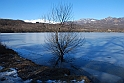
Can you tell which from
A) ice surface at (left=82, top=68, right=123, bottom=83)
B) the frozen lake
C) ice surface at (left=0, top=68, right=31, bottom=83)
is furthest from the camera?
the frozen lake

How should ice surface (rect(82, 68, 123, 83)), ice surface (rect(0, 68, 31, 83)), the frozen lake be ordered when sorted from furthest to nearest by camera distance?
the frozen lake
ice surface (rect(82, 68, 123, 83))
ice surface (rect(0, 68, 31, 83))

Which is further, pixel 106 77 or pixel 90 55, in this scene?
pixel 90 55

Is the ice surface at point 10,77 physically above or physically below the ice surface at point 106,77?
above

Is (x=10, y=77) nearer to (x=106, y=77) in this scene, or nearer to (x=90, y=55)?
(x=106, y=77)

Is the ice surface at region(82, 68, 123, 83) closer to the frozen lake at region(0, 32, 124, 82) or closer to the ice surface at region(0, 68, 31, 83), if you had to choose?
the frozen lake at region(0, 32, 124, 82)

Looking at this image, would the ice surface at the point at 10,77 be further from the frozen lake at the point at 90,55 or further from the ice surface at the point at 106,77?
the frozen lake at the point at 90,55

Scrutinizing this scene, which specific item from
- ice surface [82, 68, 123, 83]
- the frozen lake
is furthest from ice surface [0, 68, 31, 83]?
the frozen lake

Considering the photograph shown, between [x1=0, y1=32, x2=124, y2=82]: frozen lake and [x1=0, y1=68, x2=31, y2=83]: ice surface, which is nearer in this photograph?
[x1=0, y1=68, x2=31, y2=83]: ice surface

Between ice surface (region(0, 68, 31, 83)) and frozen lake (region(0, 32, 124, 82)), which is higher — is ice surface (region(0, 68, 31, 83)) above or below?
above

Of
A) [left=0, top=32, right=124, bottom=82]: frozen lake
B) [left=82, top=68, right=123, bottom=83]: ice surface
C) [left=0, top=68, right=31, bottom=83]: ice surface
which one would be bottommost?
[left=0, top=32, right=124, bottom=82]: frozen lake

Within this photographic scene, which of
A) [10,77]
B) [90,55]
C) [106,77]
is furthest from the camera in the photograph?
[90,55]

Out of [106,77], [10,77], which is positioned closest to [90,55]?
[106,77]

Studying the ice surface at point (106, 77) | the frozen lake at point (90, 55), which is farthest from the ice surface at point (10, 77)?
the frozen lake at point (90, 55)

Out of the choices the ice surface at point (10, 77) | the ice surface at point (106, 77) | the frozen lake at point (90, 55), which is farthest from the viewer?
the frozen lake at point (90, 55)
